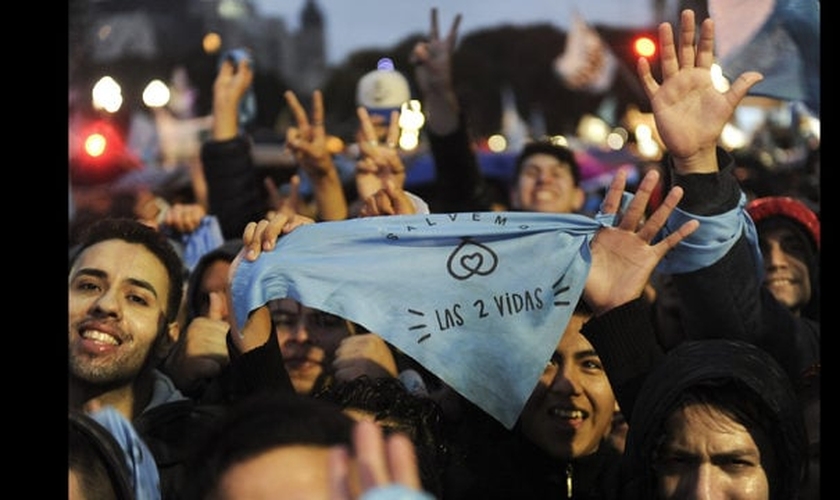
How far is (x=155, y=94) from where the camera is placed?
10117 millimetres

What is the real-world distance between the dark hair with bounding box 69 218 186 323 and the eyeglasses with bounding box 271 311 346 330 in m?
0.31

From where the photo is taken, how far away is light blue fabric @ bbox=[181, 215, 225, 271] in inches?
225

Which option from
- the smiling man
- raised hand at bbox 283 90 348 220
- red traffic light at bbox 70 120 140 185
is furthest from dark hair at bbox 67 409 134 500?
red traffic light at bbox 70 120 140 185

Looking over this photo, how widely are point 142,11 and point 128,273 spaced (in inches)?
1491

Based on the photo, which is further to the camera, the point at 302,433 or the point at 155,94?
the point at 155,94

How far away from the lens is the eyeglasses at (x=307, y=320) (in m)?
4.45

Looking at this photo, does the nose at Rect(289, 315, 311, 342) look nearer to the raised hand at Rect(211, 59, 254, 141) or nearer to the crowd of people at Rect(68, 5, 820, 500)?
the crowd of people at Rect(68, 5, 820, 500)

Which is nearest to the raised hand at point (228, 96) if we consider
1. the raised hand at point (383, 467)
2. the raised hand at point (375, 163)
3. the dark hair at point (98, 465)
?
the raised hand at point (375, 163)

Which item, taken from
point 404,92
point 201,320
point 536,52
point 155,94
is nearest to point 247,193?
point 404,92

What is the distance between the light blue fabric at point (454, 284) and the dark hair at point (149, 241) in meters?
0.70

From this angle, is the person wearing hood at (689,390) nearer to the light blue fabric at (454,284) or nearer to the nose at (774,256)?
the light blue fabric at (454,284)

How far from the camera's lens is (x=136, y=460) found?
310cm
